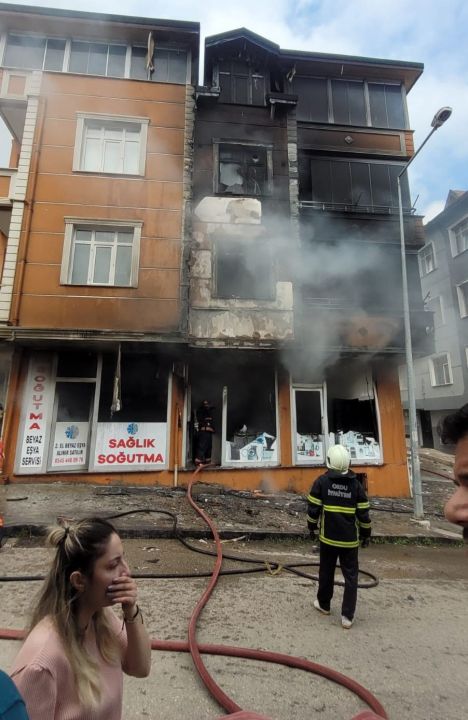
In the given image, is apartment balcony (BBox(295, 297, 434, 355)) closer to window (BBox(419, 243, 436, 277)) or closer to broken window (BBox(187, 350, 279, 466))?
broken window (BBox(187, 350, 279, 466))

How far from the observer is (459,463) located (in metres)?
1.09

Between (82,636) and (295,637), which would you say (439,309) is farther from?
(82,636)

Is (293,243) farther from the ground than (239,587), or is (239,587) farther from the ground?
(293,243)

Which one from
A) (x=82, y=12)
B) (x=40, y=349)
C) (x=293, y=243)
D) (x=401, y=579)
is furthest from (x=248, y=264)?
(x=82, y=12)

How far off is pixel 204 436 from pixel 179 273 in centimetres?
Answer: 437

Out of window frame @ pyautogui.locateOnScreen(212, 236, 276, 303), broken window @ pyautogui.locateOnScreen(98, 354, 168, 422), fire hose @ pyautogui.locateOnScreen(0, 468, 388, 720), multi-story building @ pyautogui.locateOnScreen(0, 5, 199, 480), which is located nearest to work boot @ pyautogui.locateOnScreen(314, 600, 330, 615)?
fire hose @ pyautogui.locateOnScreen(0, 468, 388, 720)

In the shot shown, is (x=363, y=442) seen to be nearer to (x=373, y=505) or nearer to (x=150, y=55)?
(x=373, y=505)

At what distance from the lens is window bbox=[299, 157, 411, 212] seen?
12242 mm

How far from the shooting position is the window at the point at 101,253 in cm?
977

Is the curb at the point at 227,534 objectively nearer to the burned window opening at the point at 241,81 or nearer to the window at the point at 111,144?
the window at the point at 111,144

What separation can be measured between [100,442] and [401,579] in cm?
715

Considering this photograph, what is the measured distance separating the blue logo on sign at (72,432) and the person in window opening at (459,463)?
31.6 feet

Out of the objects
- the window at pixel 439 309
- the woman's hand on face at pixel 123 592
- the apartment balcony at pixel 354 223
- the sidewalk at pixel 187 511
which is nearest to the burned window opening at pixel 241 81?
the apartment balcony at pixel 354 223

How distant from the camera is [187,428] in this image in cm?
1020
